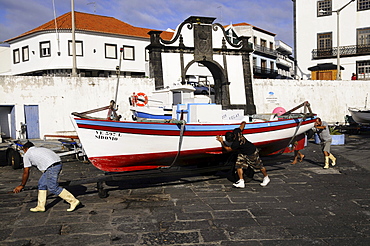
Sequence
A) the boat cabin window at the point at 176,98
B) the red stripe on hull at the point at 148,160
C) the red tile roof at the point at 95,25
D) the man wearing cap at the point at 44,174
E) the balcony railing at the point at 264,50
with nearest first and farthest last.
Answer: the man wearing cap at the point at 44,174 < the red stripe on hull at the point at 148,160 < the boat cabin window at the point at 176,98 < the red tile roof at the point at 95,25 < the balcony railing at the point at 264,50

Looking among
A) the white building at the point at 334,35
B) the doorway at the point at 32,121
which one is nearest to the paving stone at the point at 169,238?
the doorway at the point at 32,121

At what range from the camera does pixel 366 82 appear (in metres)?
26.9

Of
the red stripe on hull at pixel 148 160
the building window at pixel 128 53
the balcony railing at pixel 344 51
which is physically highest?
the building window at pixel 128 53

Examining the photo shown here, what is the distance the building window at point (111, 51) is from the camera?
37719 mm

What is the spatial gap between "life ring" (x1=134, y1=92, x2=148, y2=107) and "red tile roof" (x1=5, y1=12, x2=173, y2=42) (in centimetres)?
1884

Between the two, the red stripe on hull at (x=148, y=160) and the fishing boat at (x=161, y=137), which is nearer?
the fishing boat at (x=161, y=137)

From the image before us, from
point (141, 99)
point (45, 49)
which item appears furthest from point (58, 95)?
point (45, 49)

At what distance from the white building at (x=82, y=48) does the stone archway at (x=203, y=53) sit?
38.3 ft

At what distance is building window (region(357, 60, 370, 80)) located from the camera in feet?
119

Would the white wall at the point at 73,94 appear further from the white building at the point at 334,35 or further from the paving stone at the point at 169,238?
the white building at the point at 334,35

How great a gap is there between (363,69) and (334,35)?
4671 millimetres

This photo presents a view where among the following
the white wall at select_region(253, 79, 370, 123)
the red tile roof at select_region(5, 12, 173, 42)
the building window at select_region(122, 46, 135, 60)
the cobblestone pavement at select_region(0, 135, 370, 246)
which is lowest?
the cobblestone pavement at select_region(0, 135, 370, 246)

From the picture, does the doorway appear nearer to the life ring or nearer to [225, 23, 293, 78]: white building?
the life ring

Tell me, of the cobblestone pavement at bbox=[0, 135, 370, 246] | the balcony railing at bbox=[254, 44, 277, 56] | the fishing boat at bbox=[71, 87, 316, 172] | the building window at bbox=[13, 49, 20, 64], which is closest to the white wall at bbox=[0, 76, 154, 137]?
the cobblestone pavement at bbox=[0, 135, 370, 246]
